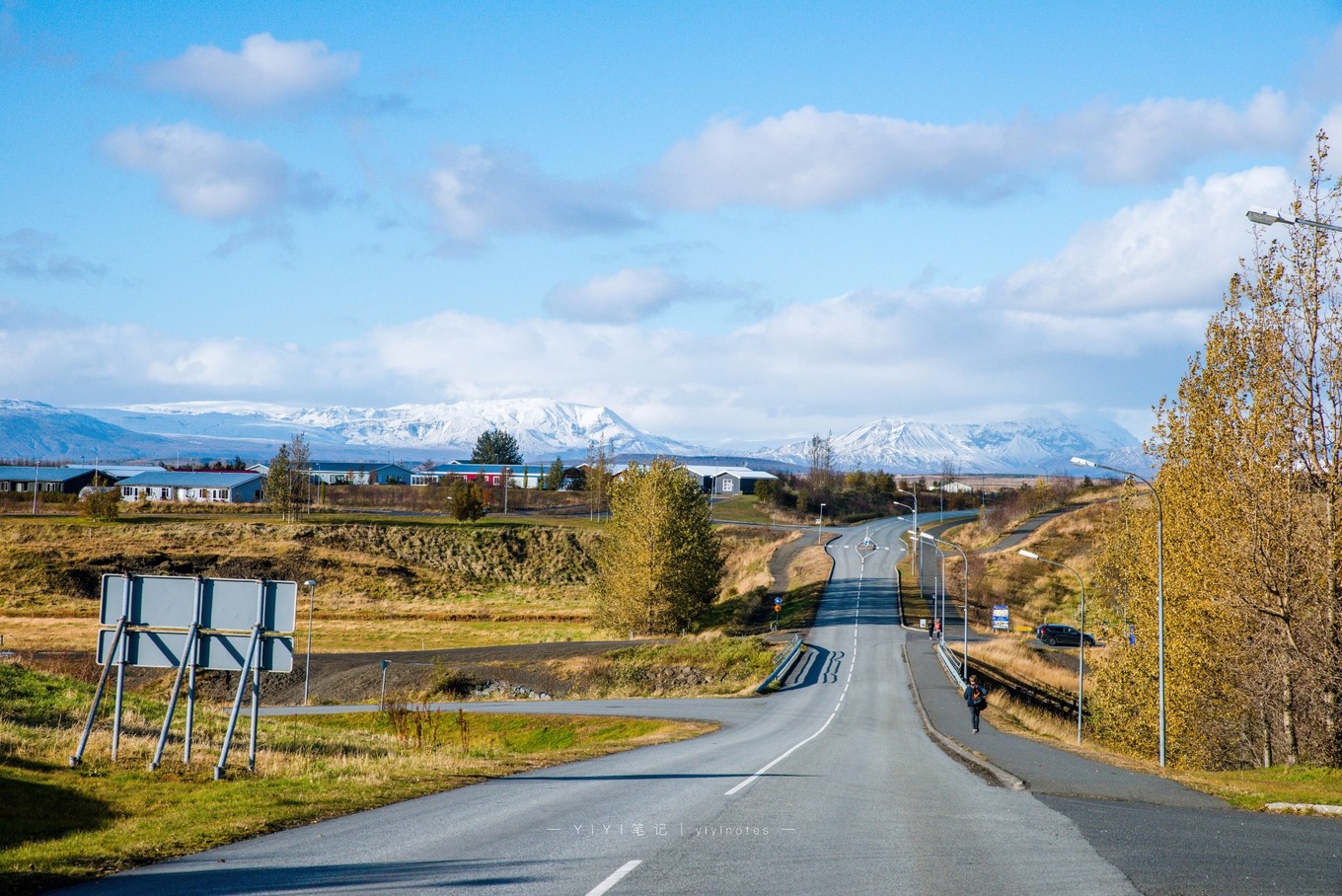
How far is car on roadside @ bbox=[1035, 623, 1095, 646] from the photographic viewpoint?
74.4 m

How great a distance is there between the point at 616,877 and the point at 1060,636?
237 ft

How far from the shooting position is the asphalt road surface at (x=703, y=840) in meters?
9.30

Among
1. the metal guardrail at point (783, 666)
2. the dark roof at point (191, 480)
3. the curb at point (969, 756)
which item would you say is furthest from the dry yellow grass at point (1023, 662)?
the dark roof at point (191, 480)

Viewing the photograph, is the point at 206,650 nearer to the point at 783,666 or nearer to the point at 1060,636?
the point at 783,666

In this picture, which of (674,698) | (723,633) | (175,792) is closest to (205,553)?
(723,633)

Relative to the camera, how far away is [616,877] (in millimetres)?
9297

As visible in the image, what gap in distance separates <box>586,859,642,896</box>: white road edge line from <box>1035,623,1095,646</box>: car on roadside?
232 feet

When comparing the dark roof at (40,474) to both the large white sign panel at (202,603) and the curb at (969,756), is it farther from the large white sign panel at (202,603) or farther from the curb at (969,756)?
the large white sign panel at (202,603)

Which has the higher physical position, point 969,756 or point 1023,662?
point 969,756

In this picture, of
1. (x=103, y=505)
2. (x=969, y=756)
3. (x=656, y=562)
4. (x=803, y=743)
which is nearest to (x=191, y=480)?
(x=103, y=505)

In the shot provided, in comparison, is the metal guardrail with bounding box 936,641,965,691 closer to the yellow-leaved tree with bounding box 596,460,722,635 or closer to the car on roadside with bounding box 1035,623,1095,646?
the car on roadside with bounding box 1035,623,1095,646

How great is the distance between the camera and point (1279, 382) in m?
24.9

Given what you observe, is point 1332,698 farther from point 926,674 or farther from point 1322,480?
point 926,674

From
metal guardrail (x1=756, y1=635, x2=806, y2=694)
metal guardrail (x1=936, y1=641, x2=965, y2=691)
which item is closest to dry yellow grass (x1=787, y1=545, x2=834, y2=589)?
metal guardrail (x1=756, y1=635, x2=806, y2=694)
